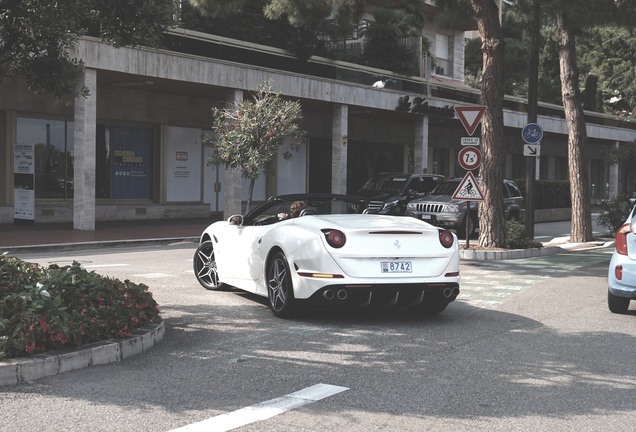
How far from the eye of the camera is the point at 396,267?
834cm

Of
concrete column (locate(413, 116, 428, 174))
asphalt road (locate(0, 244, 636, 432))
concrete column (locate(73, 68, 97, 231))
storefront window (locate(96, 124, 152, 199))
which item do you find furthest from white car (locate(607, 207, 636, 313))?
concrete column (locate(413, 116, 428, 174))

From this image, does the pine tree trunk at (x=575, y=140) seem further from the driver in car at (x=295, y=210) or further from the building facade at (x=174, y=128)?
the driver in car at (x=295, y=210)

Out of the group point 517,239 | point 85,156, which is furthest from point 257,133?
point 517,239

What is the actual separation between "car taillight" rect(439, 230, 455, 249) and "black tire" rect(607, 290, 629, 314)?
2.10m

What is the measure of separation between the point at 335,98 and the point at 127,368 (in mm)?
23786

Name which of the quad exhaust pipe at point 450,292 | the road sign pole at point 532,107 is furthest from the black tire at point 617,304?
the road sign pole at point 532,107

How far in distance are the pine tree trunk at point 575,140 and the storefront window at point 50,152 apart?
14467 millimetres

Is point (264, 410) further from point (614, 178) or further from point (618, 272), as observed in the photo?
point (614, 178)

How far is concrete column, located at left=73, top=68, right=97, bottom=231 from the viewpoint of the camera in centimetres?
2138

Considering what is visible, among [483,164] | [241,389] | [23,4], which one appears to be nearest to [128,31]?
[23,4]

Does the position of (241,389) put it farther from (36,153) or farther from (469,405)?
(36,153)

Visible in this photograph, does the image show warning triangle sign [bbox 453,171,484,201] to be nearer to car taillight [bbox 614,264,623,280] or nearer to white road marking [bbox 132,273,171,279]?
white road marking [bbox 132,273,171,279]

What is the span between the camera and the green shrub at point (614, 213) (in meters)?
24.0

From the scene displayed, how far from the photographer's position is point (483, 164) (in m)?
17.8
